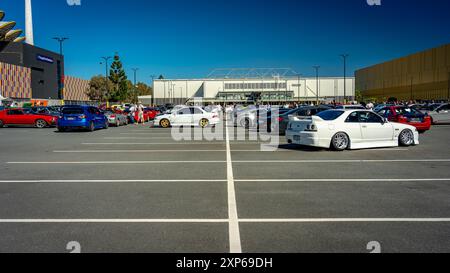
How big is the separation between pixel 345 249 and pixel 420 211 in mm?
2192

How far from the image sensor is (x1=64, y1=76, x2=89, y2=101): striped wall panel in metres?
112

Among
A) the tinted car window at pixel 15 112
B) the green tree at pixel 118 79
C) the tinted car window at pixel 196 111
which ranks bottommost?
the tinted car window at pixel 196 111

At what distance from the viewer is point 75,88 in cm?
11919

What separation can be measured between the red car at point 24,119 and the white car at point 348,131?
2129 cm

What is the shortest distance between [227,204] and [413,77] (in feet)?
339

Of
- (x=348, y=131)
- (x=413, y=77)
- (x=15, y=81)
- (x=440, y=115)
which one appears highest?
(x=413, y=77)

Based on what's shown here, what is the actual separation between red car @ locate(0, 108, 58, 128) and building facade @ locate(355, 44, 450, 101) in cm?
7550

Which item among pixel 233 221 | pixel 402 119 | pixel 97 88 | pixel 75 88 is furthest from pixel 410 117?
pixel 97 88

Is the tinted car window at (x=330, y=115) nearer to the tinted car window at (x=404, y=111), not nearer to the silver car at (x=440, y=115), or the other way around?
the tinted car window at (x=404, y=111)

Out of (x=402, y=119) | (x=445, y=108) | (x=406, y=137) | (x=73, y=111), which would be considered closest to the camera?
(x=406, y=137)

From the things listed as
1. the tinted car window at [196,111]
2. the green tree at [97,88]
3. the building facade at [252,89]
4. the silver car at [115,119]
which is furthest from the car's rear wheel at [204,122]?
the green tree at [97,88]

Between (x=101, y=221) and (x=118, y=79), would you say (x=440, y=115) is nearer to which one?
(x=101, y=221)

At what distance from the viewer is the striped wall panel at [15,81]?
76.5 m

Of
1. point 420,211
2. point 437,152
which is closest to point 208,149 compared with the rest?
point 437,152
